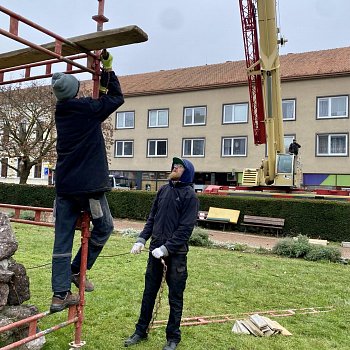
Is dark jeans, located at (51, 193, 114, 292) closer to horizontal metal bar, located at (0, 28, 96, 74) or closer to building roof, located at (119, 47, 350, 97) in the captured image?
horizontal metal bar, located at (0, 28, 96, 74)

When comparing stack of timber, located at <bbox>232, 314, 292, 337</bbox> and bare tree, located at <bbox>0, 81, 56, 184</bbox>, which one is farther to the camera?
bare tree, located at <bbox>0, 81, 56, 184</bbox>

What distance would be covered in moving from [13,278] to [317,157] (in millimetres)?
29145

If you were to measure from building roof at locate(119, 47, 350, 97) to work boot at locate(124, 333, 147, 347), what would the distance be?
2898cm

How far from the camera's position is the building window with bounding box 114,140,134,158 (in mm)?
38625

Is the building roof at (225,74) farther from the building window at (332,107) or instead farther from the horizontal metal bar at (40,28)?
the horizontal metal bar at (40,28)

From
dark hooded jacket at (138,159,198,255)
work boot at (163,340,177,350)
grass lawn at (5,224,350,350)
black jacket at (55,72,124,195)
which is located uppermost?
black jacket at (55,72,124,195)

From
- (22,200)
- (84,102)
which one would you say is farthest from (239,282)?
(22,200)

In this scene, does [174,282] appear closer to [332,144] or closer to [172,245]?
[172,245]

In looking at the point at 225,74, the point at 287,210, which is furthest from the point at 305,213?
the point at 225,74

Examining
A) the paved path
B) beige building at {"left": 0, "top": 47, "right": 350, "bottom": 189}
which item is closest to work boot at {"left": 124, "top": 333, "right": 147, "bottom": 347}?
the paved path

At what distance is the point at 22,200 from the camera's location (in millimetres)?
22781

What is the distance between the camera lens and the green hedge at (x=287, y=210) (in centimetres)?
1541

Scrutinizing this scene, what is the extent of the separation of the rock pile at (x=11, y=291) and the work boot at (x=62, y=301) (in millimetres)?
354

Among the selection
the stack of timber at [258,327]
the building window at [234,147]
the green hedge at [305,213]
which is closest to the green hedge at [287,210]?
Answer: the green hedge at [305,213]
